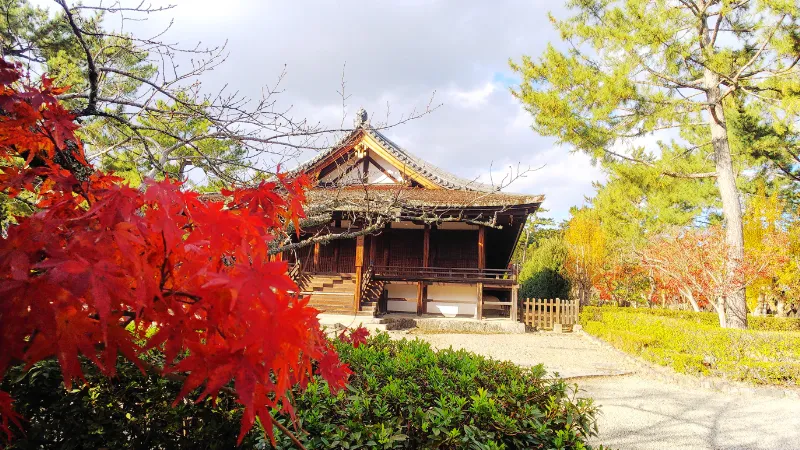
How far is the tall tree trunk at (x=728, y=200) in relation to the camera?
11227 millimetres

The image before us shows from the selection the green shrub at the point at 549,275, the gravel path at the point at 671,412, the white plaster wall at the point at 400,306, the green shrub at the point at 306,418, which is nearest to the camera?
the green shrub at the point at 306,418

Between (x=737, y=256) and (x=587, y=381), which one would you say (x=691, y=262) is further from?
(x=587, y=381)

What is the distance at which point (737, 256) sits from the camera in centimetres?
1136

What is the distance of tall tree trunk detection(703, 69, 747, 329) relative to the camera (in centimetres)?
1123

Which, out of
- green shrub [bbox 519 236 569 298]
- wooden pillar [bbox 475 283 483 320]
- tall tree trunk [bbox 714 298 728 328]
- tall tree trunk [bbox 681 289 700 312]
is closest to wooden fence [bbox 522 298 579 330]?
wooden pillar [bbox 475 283 483 320]

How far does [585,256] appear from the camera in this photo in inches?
777

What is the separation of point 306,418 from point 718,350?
26.4 ft

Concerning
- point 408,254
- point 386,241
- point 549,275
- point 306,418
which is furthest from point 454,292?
point 306,418

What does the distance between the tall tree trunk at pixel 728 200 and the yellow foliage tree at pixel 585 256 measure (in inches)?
292

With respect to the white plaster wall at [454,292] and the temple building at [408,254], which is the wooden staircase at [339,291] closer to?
the temple building at [408,254]

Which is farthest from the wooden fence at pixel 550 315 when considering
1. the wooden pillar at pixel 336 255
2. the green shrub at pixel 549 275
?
the wooden pillar at pixel 336 255

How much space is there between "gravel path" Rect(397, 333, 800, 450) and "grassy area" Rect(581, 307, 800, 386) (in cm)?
41

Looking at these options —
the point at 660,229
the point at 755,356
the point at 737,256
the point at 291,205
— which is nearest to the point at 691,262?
the point at 737,256

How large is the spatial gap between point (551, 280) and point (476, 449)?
17152 mm
